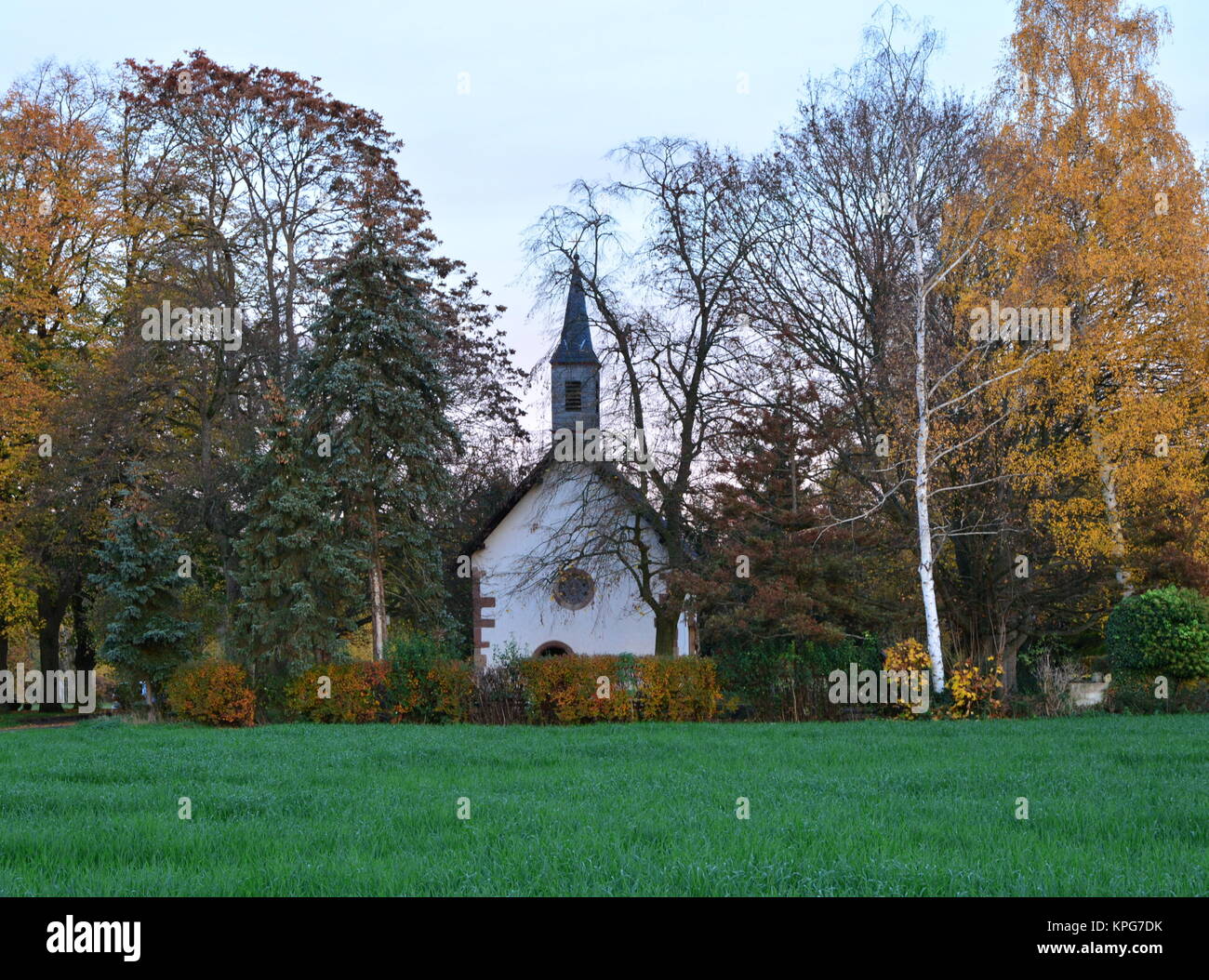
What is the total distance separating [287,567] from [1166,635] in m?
16.1

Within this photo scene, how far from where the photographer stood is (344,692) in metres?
20.3

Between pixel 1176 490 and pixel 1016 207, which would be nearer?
pixel 1176 490

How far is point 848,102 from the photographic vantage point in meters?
23.4

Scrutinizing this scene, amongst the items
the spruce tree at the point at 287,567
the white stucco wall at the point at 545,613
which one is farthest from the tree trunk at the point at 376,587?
the white stucco wall at the point at 545,613

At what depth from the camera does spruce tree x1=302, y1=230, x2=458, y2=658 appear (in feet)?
82.6

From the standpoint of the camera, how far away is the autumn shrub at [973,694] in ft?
59.3

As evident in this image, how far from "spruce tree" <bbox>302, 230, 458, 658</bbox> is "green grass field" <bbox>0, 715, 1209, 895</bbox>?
11390 millimetres

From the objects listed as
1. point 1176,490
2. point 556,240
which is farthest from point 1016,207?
point 556,240

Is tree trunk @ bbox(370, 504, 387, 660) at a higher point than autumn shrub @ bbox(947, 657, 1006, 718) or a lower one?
higher

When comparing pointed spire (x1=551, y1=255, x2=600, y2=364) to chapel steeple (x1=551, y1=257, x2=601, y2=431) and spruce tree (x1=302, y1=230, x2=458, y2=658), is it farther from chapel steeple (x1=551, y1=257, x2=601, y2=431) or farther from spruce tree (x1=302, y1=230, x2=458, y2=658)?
spruce tree (x1=302, y1=230, x2=458, y2=658)

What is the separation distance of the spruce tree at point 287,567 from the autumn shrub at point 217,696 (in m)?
1.23

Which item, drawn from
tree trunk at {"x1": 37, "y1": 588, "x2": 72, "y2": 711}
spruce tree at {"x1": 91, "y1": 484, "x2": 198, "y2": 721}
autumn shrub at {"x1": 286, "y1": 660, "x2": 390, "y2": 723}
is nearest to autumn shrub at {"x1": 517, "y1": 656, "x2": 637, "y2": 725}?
autumn shrub at {"x1": 286, "y1": 660, "x2": 390, "y2": 723}

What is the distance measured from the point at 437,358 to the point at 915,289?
1161cm
